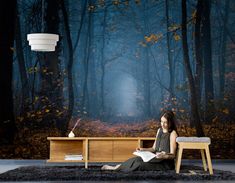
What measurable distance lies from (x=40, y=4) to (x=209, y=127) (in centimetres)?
386

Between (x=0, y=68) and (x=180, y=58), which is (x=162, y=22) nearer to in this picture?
(x=180, y=58)

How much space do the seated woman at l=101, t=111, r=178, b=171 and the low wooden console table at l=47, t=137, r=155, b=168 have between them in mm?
972

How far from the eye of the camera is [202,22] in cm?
900

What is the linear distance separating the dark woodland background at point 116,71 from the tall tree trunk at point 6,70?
2 cm

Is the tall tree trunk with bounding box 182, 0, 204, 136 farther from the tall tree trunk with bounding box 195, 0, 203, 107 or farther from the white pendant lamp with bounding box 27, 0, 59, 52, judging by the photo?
the white pendant lamp with bounding box 27, 0, 59, 52

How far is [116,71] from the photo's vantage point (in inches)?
352

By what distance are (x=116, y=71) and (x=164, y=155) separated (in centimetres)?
311

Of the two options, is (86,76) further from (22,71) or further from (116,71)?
(22,71)

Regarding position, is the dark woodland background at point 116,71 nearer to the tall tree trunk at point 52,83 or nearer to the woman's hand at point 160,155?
the tall tree trunk at point 52,83

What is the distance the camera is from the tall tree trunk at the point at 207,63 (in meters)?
8.83

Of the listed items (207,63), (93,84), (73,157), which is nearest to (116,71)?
(93,84)

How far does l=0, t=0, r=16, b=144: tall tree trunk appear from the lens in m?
Result: 8.67

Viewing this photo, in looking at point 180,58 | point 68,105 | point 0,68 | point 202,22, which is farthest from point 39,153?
point 202,22

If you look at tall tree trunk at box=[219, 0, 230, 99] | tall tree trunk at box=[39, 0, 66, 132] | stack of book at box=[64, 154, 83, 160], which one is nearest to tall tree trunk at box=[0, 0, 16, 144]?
tall tree trunk at box=[39, 0, 66, 132]
